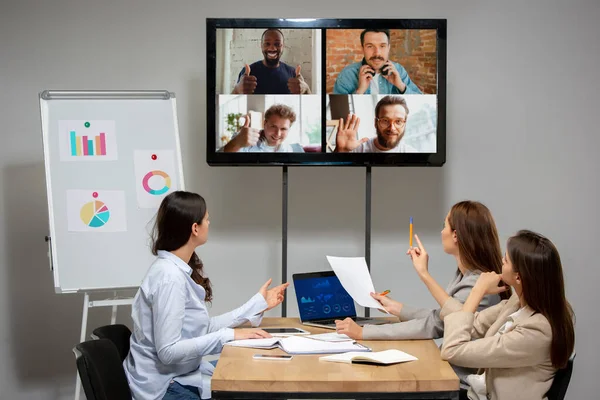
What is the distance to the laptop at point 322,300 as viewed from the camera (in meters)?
2.96

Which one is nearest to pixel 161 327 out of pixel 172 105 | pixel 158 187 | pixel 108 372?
pixel 108 372

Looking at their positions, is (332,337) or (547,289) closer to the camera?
(547,289)

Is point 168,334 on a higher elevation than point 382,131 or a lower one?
lower

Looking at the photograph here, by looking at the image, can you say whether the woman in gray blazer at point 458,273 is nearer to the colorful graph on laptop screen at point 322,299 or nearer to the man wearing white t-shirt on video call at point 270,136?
the colorful graph on laptop screen at point 322,299

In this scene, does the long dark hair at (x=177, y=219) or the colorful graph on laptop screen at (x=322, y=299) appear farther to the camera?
the colorful graph on laptop screen at (x=322, y=299)

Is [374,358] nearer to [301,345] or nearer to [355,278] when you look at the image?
[301,345]

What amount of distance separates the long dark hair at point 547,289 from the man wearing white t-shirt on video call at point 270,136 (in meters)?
1.59

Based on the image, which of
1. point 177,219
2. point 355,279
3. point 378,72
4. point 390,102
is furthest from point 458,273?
point 378,72

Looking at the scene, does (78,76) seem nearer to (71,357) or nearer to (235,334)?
(71,357)

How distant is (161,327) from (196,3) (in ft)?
7.46

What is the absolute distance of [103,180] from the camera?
11.6 feet

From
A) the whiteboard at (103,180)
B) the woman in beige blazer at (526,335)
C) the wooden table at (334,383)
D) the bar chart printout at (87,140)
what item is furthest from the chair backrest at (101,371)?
the bar chart printout at (87,140)

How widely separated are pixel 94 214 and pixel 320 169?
130 centimetres

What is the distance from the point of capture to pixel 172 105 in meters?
3.63
